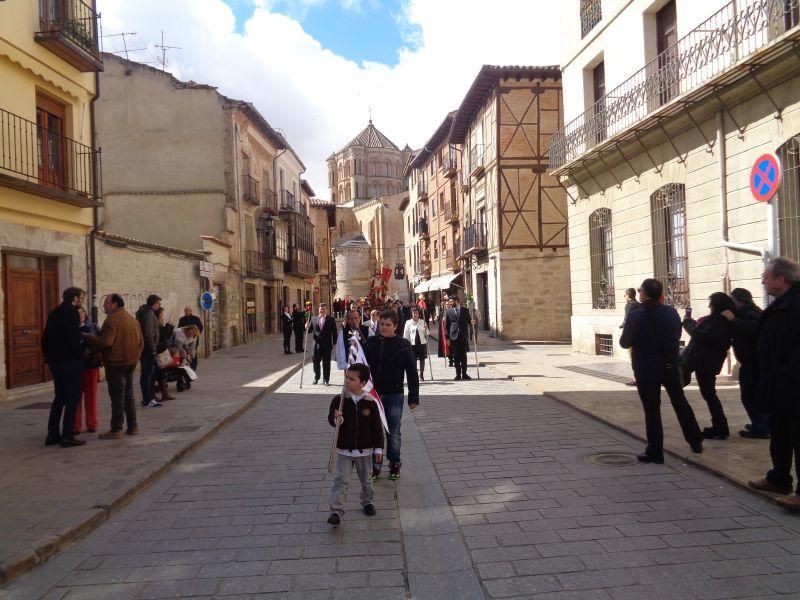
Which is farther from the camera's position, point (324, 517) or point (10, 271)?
point (10, 271)

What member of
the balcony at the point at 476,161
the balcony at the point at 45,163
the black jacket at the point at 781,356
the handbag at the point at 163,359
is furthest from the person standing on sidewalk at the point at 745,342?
the balcony at the point at 476,161

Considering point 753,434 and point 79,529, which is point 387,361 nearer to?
point 79,529

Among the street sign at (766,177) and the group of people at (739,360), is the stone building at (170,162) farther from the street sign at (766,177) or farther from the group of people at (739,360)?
the street sign at (766,177)

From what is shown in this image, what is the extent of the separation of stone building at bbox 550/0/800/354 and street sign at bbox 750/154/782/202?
0.32m

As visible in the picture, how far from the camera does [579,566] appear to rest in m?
3.80

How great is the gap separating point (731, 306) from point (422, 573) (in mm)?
4654

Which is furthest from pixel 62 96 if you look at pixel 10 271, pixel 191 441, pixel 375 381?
pixel 375 381

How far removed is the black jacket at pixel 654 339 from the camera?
618cm

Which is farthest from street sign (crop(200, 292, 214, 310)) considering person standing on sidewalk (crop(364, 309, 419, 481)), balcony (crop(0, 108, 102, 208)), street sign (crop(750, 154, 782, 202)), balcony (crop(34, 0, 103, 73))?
street sign (crop(750, 154, 782, 202))

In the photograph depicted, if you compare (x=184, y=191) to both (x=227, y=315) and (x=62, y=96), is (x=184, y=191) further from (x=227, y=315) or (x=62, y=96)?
(x=62, y=96)

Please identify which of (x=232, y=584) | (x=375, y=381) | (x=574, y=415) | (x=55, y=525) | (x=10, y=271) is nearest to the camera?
(x=232, y=584)

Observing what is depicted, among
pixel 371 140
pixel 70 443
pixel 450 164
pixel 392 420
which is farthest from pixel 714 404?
pixel 371 140

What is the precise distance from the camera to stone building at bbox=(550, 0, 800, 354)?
10.1 m

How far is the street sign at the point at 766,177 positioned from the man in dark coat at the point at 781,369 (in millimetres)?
2256
